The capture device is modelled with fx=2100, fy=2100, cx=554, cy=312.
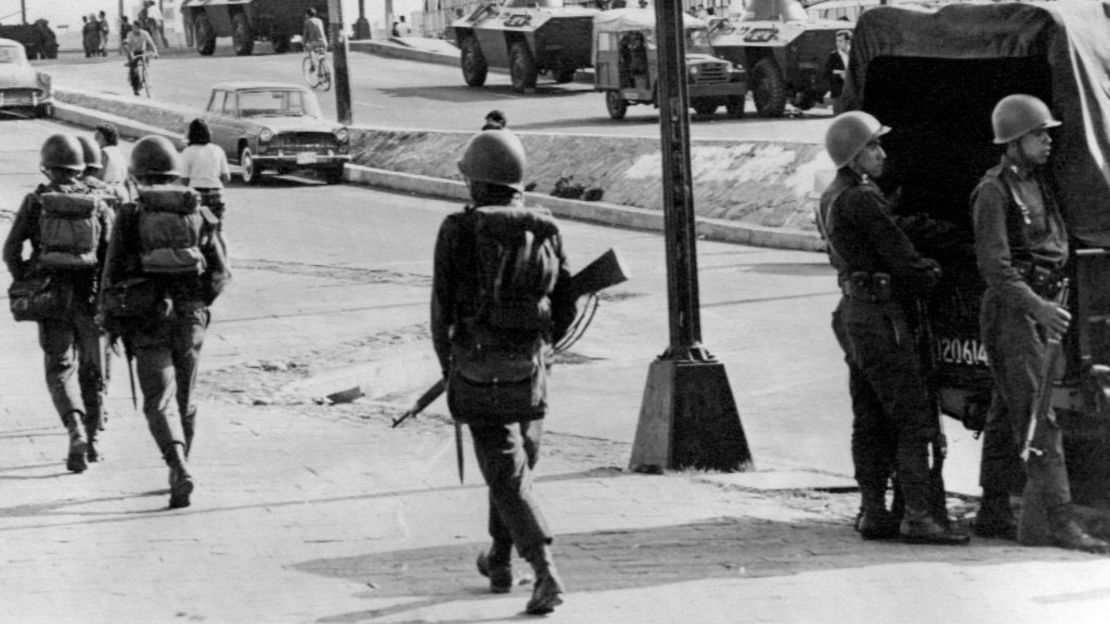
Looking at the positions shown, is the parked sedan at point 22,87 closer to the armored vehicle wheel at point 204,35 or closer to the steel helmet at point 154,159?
the armored vehicle wheel at point 204,35

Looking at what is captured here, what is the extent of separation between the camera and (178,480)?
9.39 m

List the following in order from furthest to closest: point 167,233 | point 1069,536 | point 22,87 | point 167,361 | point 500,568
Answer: point 22,87 < point 167,361 < point 167,233 < point 1069,536 < point 500,568

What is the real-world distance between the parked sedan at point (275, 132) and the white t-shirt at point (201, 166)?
11.0 meters

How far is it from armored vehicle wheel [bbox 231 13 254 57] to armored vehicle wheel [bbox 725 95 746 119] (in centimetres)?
2017

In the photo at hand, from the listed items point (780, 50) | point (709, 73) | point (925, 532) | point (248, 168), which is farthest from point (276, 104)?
point (925, 532)

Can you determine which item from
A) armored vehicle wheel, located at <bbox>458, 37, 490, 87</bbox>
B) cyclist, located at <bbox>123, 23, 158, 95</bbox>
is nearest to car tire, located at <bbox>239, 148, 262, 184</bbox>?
cyclist, located at <bbox>123, 23, 158, 95</bbox>

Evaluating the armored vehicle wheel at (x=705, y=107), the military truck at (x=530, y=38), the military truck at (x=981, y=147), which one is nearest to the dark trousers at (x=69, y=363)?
the military truck at (x=981, y=147)

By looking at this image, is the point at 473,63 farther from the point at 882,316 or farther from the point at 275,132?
the point at 882,316

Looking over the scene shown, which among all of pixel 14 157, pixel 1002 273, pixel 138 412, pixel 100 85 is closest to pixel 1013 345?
pixel 1002 273

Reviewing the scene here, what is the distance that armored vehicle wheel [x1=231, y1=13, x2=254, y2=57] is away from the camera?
52125 mm

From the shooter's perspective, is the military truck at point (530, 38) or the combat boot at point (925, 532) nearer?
the combat boot at point (925, 532)

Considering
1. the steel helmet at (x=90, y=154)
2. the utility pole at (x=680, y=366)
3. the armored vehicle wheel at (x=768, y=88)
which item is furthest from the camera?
the armored vehicle wheel at (x=768, y=88)

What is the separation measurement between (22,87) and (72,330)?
2937cm

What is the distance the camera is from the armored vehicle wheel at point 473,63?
43.1 m
